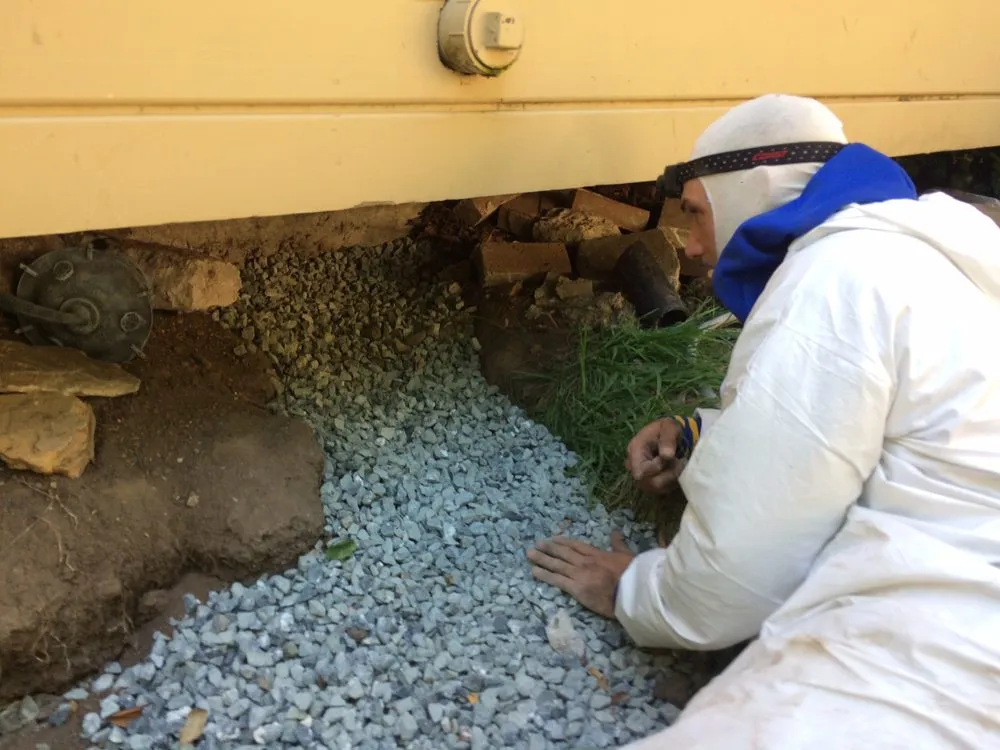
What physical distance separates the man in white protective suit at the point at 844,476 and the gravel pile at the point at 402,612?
38 cm

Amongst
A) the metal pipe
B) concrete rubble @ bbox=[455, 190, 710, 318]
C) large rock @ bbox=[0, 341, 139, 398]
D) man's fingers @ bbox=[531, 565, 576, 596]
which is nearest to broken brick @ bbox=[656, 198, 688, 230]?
concrete rubble @ bbox=[455, 190, 710, 318]

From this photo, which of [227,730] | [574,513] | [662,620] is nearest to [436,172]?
[574,513]

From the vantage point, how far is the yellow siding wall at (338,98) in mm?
1656

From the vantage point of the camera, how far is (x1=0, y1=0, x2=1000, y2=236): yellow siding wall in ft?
5.43

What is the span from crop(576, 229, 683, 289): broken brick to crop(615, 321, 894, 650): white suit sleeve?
6.99ft

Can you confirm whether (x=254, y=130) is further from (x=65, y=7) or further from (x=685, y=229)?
(x=685, y=229)

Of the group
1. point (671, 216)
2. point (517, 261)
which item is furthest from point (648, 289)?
point (671, 216)

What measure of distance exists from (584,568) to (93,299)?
5.67 ft

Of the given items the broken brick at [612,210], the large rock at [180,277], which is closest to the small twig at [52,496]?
the large rock at [180,277]

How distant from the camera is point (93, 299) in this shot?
2.44m

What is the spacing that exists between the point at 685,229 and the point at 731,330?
40.5 inches

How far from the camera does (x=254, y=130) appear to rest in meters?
1.91

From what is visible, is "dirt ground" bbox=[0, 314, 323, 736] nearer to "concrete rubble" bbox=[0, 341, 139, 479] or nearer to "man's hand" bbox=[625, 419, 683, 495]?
"concrete rubble" bbox=[0, 341, 139, 479]

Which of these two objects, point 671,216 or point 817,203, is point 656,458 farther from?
point 671,216
